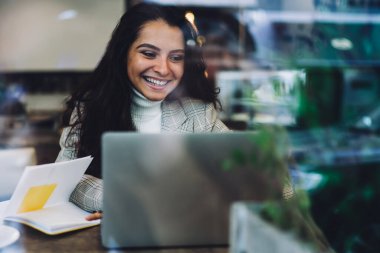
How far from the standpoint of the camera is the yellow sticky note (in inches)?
49.7

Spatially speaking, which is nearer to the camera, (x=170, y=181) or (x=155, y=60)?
(x=170, y=181)

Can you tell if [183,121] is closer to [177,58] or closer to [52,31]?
[177,58]

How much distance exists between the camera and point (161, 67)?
186 centimetres

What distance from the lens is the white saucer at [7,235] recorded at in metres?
1.14

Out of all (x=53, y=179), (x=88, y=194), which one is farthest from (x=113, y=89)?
(x=53, y=179)

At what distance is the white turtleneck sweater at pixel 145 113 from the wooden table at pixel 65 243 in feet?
2.29

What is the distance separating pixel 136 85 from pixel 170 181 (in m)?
0.92

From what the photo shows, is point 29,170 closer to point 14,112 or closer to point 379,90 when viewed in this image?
point 379,90

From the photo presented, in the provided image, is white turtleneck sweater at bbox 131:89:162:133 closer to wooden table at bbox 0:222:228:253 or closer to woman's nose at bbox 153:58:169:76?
woman's nose at bbox 153:58:169:76

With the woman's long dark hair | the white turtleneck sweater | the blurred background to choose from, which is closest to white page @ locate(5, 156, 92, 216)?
the woman's long dark hair

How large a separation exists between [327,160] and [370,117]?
1941mm

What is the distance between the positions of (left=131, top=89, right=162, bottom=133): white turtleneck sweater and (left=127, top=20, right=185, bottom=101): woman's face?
3 cm

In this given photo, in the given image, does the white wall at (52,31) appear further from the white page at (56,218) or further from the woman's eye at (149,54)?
the white page at (56,218)

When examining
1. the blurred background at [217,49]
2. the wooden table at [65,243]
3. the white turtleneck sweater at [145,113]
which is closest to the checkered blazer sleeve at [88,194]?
the wooden table at [65,243]
